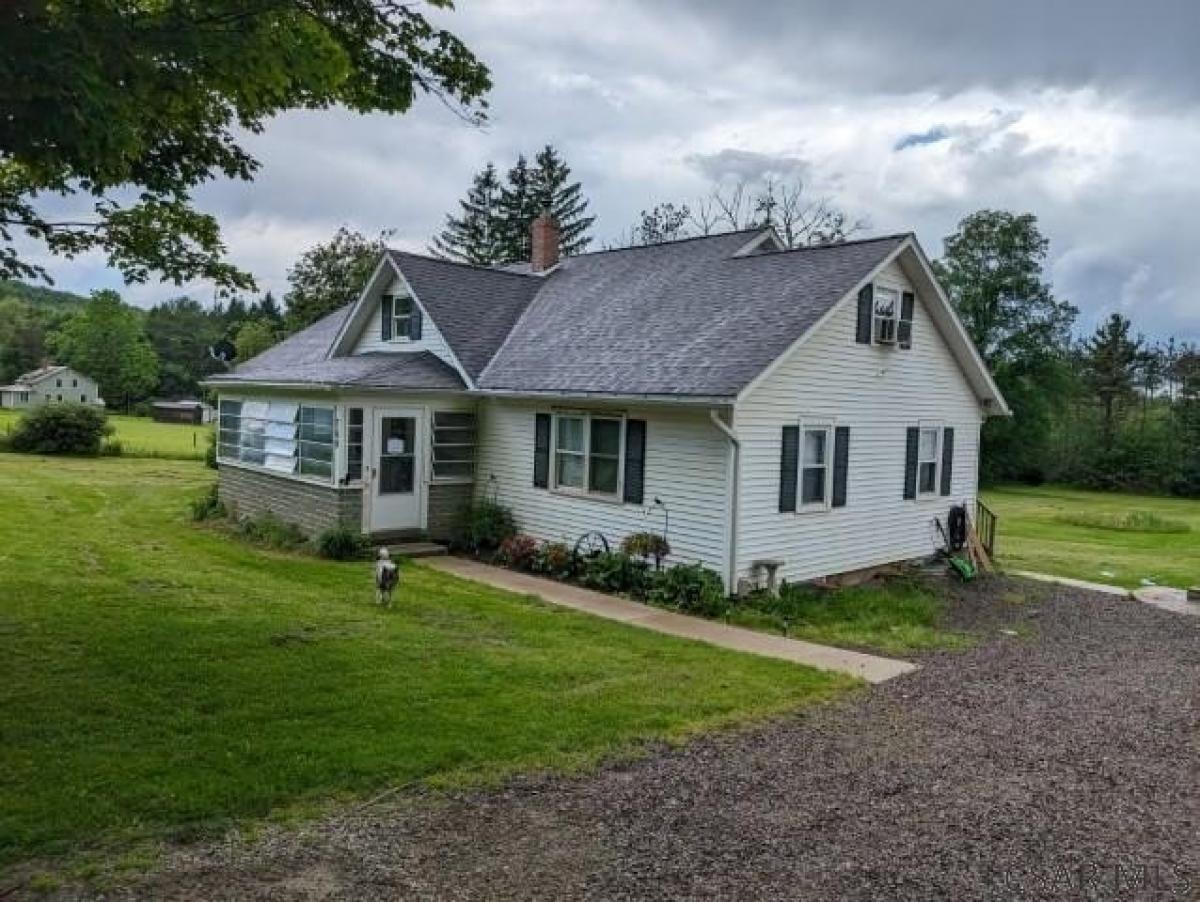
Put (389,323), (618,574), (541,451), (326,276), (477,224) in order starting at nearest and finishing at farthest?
(618,574), (541,451), (389,323), (326,276), (477,224)

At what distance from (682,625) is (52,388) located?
9423 cm

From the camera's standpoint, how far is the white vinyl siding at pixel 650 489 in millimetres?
12422

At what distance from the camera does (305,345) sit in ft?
67.6

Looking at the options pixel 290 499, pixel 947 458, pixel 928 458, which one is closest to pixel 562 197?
pixel 290 499

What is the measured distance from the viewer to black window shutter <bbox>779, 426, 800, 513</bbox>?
12.9 m

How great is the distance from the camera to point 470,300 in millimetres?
17891

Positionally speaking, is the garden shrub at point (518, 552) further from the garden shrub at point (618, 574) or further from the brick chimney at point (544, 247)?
the brick chimney at point (544, 247)

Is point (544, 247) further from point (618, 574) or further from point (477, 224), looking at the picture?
point (477, 224)

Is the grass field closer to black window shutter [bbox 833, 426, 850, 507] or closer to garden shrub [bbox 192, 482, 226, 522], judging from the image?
garden shrub [bbox 192, 482, 226, 522]

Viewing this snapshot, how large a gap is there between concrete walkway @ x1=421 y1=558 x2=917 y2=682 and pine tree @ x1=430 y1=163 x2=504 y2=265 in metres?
42.9

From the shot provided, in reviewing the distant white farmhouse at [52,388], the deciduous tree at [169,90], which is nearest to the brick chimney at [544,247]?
the deciduous tree at [169,90]

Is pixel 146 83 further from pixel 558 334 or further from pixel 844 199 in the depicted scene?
pixel 844 199

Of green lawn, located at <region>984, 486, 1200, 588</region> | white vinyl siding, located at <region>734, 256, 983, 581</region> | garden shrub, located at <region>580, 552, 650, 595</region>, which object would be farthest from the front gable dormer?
green lawn, located at <region>984, 486, 1200, 588</region>

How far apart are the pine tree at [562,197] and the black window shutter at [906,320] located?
40871 mm
